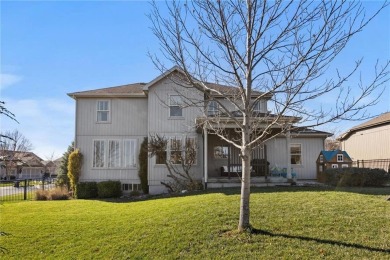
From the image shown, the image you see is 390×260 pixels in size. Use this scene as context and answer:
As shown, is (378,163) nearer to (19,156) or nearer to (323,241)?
(323,241)

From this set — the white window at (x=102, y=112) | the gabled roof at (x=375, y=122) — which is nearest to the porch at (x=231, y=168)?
the white window at (x=102, y=112)

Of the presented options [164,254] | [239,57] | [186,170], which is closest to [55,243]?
[164,254]

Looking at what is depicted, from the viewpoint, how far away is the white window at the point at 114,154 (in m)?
20.8

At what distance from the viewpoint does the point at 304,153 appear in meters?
22.9

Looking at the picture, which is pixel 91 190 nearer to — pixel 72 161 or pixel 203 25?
pixel 72 161

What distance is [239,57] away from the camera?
8.04 metres

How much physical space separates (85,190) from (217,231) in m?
12.7

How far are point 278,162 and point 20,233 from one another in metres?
15.5

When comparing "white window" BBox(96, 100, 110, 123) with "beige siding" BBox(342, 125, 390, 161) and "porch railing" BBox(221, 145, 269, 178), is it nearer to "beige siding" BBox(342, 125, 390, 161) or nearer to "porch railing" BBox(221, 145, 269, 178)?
"porch railing" BBox(221, 145, 269, 178)

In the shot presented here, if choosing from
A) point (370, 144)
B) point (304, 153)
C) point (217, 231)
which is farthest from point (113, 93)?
point (370, 144)

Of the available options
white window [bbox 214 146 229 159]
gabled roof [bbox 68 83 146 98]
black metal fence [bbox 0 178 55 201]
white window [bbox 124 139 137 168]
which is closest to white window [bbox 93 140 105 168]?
white window [bbox 124 139 137 168]

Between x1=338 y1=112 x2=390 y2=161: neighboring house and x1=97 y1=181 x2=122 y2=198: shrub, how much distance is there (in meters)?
16.8

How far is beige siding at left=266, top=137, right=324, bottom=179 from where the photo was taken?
2231 cm

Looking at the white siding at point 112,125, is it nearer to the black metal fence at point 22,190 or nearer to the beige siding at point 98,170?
the beige siding at point 98,170
